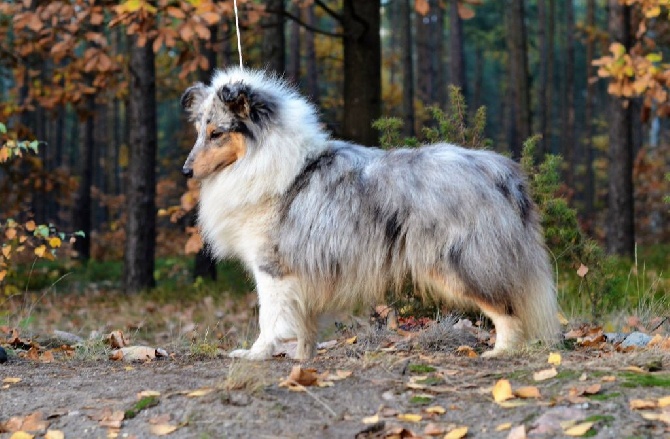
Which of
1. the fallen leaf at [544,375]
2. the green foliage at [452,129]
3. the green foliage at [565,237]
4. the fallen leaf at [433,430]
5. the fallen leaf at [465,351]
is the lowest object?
the fallen leaf at [465,351]

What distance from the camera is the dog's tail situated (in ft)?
18.8

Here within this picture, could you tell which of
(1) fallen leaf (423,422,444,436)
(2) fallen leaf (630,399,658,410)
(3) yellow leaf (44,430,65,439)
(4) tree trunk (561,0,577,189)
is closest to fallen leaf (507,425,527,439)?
(1) fallen leaf (423,422,444,436)

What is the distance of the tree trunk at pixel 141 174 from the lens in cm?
1316

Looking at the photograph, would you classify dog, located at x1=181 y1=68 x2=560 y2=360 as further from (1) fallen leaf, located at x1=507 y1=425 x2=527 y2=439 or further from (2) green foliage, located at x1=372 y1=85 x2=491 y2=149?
(1) fallen leaf, located at x1=507 y1=425 x2=527 y2=439

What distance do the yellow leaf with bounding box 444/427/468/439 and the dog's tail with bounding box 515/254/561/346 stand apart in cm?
185

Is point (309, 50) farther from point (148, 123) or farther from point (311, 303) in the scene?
point (311, 303)

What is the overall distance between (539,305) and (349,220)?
1.32 m

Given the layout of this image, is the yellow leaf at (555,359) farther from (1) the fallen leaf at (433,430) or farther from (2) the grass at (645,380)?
(1) the fallen leaf at (433,430)

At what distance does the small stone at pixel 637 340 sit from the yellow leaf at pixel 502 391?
182cm

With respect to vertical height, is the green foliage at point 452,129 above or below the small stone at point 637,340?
above

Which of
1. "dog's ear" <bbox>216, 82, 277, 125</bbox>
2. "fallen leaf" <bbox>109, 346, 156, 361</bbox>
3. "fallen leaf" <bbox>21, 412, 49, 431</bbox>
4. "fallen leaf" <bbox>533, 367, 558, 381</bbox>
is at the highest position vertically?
"dog's ear" <bbox>216, 82, 277, 125</bbox>

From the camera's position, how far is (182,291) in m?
13.4

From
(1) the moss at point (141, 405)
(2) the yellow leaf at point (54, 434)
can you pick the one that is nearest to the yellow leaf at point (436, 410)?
(1) the moss at point (141, 405)

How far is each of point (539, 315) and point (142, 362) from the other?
8.56 ft
